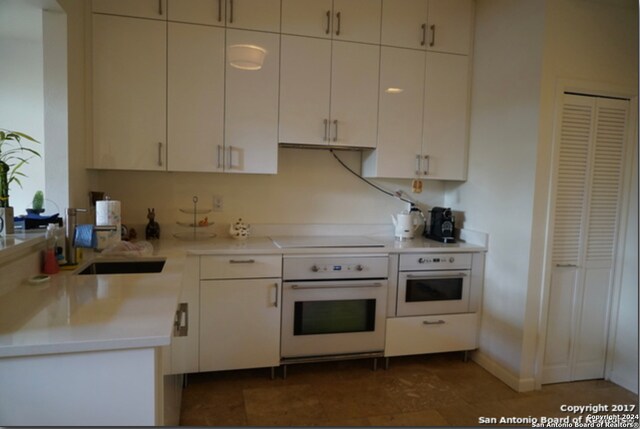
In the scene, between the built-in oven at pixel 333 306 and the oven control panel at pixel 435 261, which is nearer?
the built-in oven at pixel 333 306

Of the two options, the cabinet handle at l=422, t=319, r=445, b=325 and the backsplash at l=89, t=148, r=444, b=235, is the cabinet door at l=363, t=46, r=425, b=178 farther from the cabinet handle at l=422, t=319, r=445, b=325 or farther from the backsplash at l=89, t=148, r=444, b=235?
the cabinet handle at l=422, t=319, r=445, b=325

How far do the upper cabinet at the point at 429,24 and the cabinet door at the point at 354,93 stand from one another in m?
0.21

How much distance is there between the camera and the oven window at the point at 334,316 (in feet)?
8.11

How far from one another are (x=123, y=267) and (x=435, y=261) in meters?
1.96

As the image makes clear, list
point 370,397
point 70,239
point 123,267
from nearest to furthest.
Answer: point 70,239 < point 123,267 < point 370,397

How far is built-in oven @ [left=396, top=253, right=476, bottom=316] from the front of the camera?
2.64 meters

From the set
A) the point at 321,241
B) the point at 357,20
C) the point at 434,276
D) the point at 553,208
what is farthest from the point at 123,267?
the point at 553,208

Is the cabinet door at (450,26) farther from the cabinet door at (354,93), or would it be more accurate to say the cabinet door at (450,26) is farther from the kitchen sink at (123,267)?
the kitchen sink at (123,267)

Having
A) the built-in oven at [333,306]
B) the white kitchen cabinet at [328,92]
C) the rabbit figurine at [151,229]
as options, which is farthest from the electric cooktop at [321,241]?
the rabbit figurine at [151,229]

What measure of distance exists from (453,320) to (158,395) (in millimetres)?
2159

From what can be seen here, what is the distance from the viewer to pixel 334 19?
2654 mm

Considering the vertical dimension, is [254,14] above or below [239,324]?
above

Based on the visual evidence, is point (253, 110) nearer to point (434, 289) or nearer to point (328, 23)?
point (328, 23)

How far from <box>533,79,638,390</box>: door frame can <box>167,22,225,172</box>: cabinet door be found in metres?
2.11
